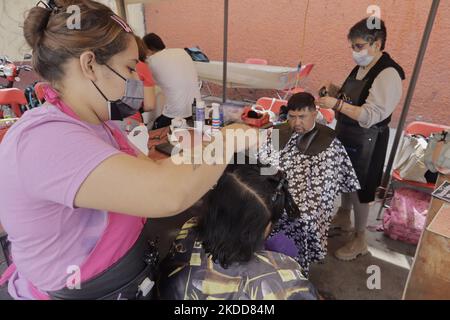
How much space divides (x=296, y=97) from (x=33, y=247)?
1635mm

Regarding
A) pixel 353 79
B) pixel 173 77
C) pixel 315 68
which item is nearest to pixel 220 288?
pixel 353 79

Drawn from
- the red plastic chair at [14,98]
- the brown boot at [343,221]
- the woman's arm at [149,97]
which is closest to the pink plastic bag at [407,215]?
the brown boot at [343,221]

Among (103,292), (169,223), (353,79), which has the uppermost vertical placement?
(353,79)

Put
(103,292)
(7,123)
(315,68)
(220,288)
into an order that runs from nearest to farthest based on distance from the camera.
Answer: (103,292) → (220,288) → (7,123) → (315,68)

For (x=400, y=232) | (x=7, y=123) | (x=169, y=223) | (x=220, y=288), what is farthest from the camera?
(x=400, y=232)

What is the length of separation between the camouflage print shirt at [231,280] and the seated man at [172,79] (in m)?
1.60

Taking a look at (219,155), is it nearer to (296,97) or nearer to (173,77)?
(296,97)

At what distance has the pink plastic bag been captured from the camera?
2.24 meters

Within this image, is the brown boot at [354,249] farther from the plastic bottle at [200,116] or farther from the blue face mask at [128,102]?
the blue face mask at [128,102]

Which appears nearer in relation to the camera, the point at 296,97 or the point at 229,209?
the point at 229,209

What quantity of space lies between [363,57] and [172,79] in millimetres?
1379

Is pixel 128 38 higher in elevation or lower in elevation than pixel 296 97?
higher

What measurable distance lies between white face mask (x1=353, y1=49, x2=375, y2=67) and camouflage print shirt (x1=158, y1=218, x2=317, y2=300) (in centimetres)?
143
